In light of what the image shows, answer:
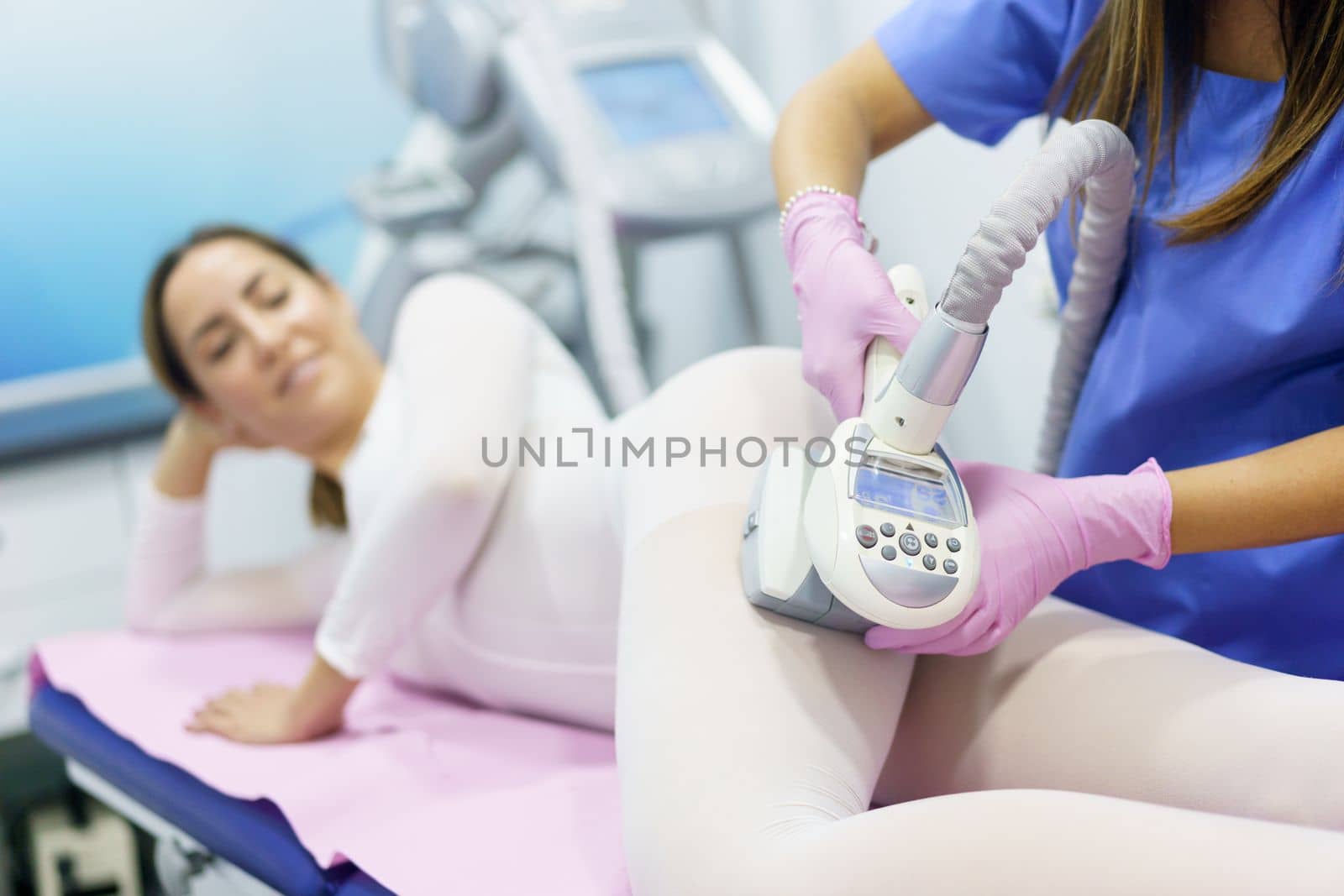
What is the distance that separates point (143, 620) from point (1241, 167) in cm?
141

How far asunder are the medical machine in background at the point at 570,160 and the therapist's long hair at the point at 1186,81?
95cm

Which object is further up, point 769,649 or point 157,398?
point 769,649

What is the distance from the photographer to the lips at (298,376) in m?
1.39

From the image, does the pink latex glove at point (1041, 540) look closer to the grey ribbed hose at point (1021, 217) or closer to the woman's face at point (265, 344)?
the grey ribbed hose at point (1021, 217)

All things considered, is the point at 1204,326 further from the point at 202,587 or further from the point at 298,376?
the point at 202,587

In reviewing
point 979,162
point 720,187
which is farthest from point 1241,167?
point 720,187

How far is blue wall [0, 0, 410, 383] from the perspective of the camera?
1.82 m

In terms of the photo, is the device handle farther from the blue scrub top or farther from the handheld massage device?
the blue scrub top

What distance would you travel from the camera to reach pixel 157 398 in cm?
194

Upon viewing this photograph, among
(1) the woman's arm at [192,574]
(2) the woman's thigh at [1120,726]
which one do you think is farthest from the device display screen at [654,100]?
(2) the woman's thigh at [1120,726]

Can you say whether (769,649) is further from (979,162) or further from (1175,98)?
(979,162)

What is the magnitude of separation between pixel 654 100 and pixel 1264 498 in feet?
4.47

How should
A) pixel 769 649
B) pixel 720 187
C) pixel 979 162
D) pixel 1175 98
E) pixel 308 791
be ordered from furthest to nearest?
pixel 720 187 → pixel 979 162 → pixel 308 791 → pixel 1175 98 → pixel 769 649

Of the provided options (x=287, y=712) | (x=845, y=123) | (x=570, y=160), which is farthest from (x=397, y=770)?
(x=570, y=160)
